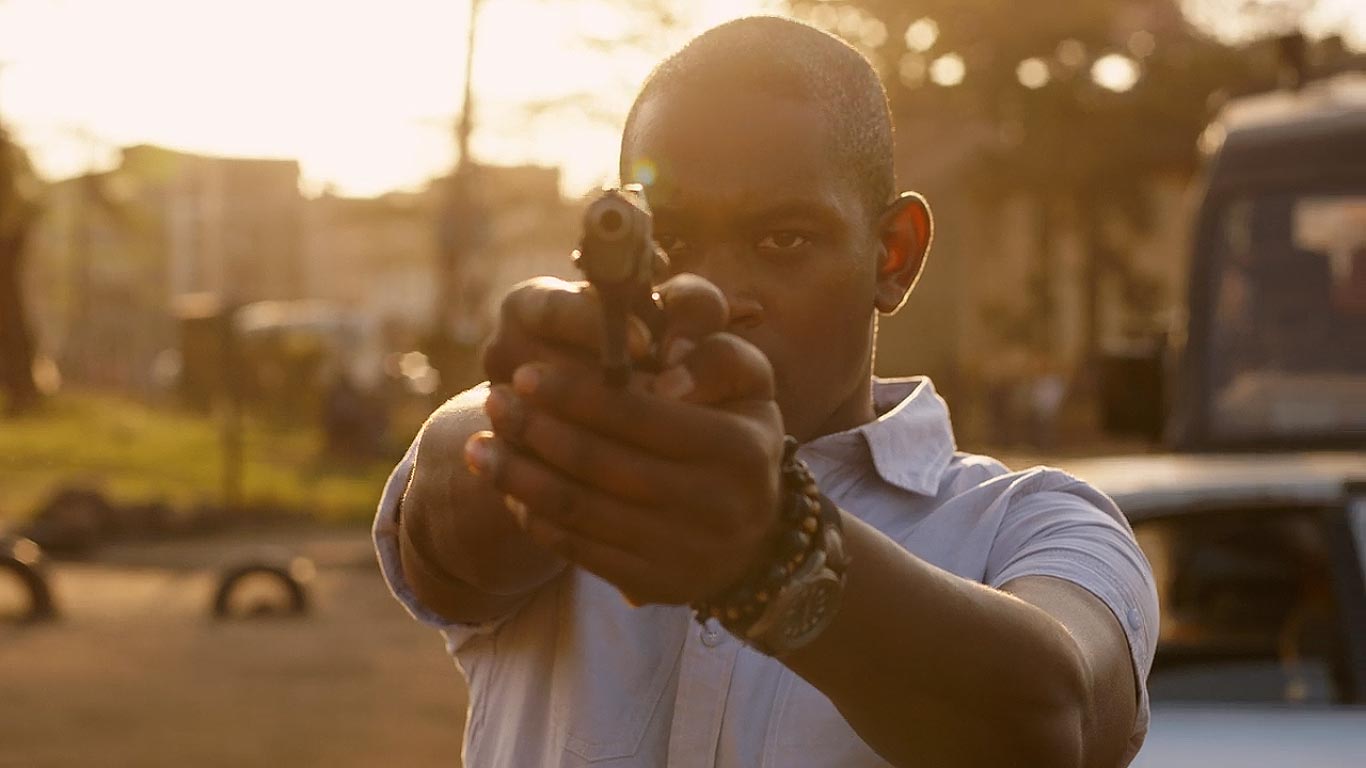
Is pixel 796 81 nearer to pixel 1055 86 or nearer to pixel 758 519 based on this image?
pixel 758 519

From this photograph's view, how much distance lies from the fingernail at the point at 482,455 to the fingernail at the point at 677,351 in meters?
0.14

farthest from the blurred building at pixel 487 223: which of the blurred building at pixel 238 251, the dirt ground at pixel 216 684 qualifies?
the dirt ground at pixel 216 684

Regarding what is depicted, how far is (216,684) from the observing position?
36.2ft

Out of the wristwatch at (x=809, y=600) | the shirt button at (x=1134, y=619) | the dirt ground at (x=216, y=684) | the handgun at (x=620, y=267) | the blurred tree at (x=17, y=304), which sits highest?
the handgun at (x=620, y=267)

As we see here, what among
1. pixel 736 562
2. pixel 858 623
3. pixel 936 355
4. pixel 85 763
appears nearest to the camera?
pixel 736 562

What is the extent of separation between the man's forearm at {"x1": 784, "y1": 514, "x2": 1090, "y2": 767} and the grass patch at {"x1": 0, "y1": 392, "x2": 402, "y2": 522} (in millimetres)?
18521

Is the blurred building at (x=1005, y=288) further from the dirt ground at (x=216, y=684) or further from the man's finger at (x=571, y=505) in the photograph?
the man's finger at (x=571, y=505)

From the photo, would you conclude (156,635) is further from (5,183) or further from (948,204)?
(948,204)

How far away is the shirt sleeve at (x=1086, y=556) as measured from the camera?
1.95 m

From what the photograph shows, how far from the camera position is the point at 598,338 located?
1364mm

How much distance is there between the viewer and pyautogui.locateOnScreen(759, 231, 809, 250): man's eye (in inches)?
75.3

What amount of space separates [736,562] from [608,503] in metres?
0.13

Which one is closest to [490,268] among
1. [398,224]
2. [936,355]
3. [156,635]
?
[398,224]

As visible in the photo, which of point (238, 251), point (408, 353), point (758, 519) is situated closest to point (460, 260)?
point (408, 353)
